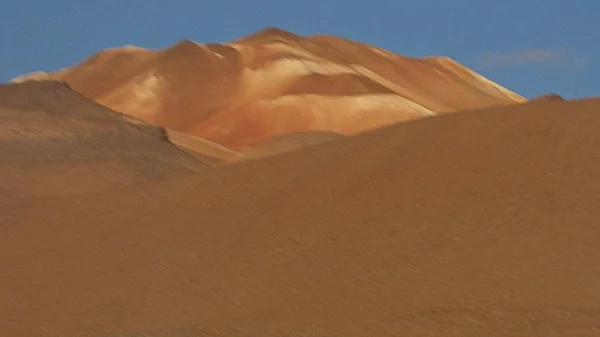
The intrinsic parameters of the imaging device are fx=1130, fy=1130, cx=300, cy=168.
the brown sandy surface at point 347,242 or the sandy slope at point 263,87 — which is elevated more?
the sandy slope at point 263,87

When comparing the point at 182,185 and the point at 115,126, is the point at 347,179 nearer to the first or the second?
the point at 182,185

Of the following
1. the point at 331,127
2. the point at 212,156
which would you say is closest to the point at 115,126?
the point at 212,156

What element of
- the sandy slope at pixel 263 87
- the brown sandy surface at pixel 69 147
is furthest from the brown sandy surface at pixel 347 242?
the sandy slope at pixel 263 87

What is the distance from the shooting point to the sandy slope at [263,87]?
51.7 m

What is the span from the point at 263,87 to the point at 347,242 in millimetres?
45367

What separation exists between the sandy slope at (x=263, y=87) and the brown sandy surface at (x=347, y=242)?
3458cm

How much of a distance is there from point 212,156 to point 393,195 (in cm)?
1826

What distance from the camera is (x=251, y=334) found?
27.3 feet

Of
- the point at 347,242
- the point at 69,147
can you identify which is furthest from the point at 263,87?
the point at 347,242

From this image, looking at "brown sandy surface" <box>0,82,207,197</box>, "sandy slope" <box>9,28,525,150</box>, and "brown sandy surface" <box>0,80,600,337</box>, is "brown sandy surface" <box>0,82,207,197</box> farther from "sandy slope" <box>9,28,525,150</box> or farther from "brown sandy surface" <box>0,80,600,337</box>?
"sandy slope" <box>9,28,525,150</box>

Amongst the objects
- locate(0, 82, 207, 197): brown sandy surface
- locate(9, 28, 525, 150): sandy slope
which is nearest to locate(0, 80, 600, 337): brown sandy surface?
locate(0, 82, 207, 197): brown sandy surface

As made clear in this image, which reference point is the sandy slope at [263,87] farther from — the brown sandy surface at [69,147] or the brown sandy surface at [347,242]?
the brown sandy surface at [347,242]

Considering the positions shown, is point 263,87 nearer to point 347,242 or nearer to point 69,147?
point 69,147

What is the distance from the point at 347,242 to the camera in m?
10.5
